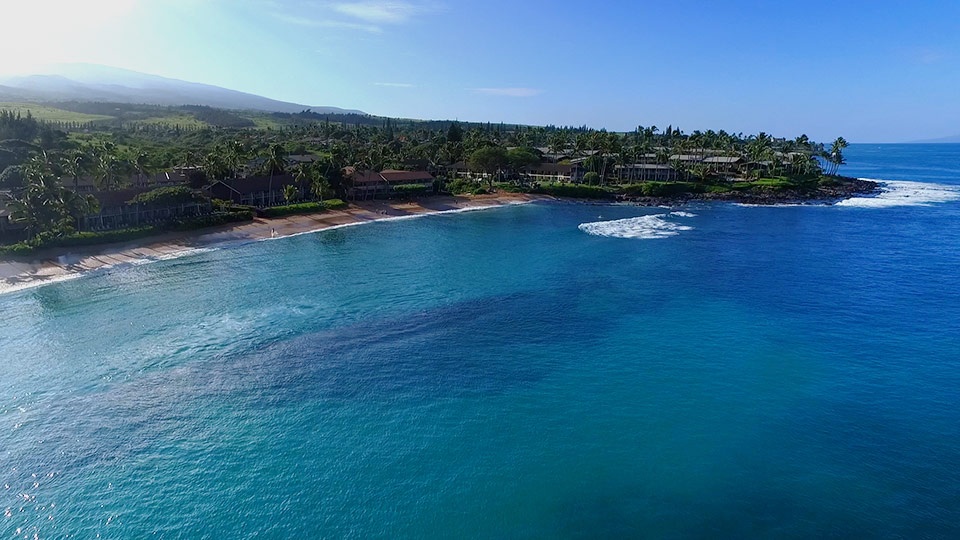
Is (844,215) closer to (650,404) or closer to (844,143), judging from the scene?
(844,143)

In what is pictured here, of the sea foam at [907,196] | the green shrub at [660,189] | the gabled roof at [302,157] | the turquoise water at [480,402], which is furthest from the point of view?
the gabled roof at [302,157]

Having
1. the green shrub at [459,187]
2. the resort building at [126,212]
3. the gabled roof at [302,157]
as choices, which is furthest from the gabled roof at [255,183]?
the gabled roof at [302,157]

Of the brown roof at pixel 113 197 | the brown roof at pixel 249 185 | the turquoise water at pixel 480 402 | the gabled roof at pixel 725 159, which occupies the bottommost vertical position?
the turquoise water at pixel 480 402

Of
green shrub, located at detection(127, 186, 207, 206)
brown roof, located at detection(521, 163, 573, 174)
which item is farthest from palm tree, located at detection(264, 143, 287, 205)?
brown roof, located at detection(521, 163, 573, 174)

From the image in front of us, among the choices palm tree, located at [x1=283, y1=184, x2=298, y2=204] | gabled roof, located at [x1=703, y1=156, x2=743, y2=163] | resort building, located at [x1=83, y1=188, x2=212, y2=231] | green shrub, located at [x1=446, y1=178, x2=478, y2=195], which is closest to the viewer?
resort building, located at [x1=83, y1=188, x2=212, y2=231]

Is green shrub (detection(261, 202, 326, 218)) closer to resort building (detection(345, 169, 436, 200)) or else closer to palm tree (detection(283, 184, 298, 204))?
palm tree (detection(283, 184, 298, 204))

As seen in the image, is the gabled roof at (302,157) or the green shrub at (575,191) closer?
the green shrub at (575,191)

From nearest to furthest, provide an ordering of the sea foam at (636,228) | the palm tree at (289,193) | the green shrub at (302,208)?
the sea foam at (636,228) → the green shrub at (302,208) → the palm tree at (289,193)

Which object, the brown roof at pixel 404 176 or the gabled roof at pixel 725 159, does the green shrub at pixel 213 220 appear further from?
the gabled roof at pixel 725 159
